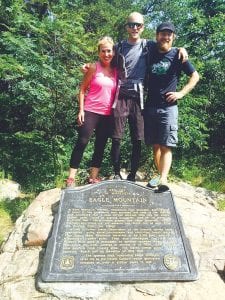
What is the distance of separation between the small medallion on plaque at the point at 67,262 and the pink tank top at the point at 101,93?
1.85 meters

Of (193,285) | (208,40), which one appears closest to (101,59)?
(193,285)

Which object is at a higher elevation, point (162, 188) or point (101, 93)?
point (101, 93)

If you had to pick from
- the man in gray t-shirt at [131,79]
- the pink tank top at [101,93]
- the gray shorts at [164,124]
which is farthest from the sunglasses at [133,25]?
the gray shorts at [164,124]

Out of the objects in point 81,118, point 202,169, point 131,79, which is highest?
point 131,79

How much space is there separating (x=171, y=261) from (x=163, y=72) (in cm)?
217

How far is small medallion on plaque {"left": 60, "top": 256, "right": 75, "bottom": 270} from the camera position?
337 centimetres

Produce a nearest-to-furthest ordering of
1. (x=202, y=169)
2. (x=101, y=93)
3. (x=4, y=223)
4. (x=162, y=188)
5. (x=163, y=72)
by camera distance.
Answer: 1. (x=162, y=188)
2. (x=163, y=72)
3. (x=101, y=93)
4. (x=4, y=223)
5. (x=202, y=169)

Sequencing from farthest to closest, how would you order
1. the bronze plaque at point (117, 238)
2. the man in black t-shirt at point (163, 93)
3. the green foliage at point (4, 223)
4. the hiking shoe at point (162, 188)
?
the green foliage at point (4, 223), the man in black t-shirt at point (163, 93), the hiking shoe at point (162, 188), the bronze plaque at point (117, 238)

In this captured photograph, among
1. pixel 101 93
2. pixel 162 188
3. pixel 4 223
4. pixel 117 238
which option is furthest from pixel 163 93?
pixel 4 223

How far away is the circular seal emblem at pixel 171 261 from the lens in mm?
3438

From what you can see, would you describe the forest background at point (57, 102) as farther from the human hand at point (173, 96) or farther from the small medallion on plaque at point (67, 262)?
the small medallion on plaque at point (67, 262)

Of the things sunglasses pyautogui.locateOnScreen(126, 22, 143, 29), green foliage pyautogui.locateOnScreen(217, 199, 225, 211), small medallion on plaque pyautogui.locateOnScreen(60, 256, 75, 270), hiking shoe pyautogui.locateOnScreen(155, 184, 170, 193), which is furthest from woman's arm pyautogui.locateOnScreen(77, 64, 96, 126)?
green foliage pyautogui.locateOnScreen(217, 199, 225, 211)

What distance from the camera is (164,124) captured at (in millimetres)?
4531

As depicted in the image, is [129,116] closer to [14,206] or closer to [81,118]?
[81,118]
